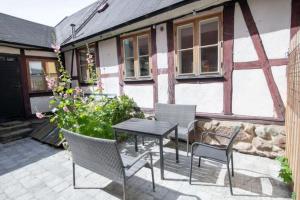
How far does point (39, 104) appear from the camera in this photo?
6.29 m

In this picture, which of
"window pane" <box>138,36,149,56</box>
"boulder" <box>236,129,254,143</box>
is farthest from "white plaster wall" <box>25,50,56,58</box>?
"boulder" <box>236,129,254,143</box>

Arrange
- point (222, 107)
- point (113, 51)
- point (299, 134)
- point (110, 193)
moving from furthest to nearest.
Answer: point (113, 51), point (222, 107), point (110, 193), point (299, 134)

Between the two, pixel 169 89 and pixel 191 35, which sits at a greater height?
pixel 191 35

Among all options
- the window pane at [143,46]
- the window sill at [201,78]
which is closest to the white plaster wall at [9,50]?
the window pane at [143,46]

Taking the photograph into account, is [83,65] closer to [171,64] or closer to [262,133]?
[171,64]

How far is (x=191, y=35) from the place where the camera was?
13.3ft

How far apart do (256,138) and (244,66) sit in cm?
135

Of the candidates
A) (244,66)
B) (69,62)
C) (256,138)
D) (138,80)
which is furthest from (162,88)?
(69,62)

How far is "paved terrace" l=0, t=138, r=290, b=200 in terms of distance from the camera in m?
2.25

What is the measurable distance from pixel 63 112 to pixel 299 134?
Result: 10.9 ft

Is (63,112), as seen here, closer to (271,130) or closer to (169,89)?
(169,89)

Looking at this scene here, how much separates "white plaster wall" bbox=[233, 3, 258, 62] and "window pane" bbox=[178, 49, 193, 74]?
98cm

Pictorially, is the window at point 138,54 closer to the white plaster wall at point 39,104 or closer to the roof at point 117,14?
the roof at point 117,14

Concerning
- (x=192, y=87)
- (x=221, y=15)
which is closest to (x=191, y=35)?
(x=221, y=15)
